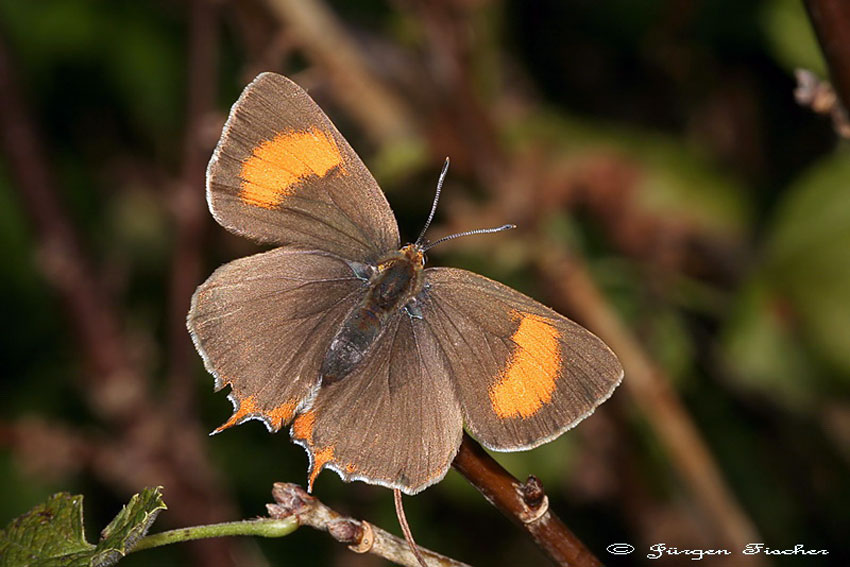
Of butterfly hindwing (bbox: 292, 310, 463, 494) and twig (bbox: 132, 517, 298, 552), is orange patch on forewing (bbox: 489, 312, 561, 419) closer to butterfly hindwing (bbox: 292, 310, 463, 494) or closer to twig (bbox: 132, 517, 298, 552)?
butterfly hindwing (bbox: 292, 310, 463, 494)

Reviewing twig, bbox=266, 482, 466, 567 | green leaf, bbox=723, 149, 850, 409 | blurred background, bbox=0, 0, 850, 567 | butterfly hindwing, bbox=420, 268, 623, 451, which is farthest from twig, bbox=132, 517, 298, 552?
green leaf, bbox=723, 149, 850, 409

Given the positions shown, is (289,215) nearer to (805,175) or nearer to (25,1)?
(805,175)

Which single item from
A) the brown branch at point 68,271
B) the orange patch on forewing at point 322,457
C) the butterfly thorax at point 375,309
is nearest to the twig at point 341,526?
the orange patch on forewing at point 322,457

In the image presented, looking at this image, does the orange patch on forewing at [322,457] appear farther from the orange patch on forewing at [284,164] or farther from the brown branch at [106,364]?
the brown branch at [106,364]

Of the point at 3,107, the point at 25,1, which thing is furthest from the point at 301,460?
the point at 25,1

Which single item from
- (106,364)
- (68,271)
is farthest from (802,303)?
(68,271)

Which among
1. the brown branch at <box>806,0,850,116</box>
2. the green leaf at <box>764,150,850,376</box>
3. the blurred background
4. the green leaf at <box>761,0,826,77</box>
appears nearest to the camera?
the brown branch at <box>806,0,850,116</box>

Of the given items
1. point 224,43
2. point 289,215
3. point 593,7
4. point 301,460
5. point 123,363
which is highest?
point 593,7
